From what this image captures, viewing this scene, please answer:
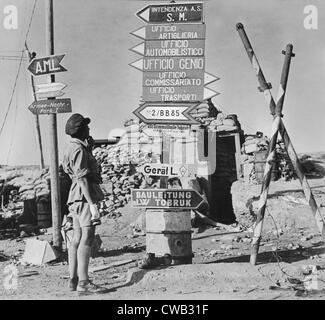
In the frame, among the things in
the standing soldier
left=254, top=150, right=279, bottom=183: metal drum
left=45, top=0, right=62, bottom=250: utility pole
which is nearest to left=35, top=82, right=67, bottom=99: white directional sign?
left=45, top=0, right=62, bottom=250: utility pole

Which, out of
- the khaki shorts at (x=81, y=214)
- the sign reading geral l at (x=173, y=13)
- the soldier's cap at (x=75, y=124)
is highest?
the sign reading geral l at (x=173, y=13)

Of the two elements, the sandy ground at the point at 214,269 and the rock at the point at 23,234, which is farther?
the rock at the point at 23,234

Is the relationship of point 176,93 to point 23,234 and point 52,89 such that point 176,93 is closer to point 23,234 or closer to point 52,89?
point 52,89

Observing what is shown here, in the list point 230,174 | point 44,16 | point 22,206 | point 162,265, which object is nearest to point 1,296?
point 162,265

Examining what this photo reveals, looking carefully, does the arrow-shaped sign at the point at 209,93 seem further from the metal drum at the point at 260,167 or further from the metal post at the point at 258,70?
the metal drum at the point at 260,167

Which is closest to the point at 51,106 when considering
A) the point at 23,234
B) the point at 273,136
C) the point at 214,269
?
the point at 273,136

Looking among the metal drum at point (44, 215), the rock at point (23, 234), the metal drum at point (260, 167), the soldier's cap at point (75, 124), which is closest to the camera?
the soldier's cap at point (75, 124)

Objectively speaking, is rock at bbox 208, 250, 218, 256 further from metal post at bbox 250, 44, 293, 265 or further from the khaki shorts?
the khaki shorts

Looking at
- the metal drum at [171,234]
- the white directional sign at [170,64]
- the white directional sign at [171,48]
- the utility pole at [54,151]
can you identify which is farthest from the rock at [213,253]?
the white directional sign at [171,48]

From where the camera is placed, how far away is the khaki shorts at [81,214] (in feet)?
19.4

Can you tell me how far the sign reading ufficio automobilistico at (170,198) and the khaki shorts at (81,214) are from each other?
97cm

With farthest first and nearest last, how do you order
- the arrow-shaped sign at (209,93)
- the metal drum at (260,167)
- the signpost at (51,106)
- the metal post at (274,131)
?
the metal drum at (260,167) < the signpost at (51,106) < the arrow-shaped sign at (209,93) < the metal post at (274,131)
